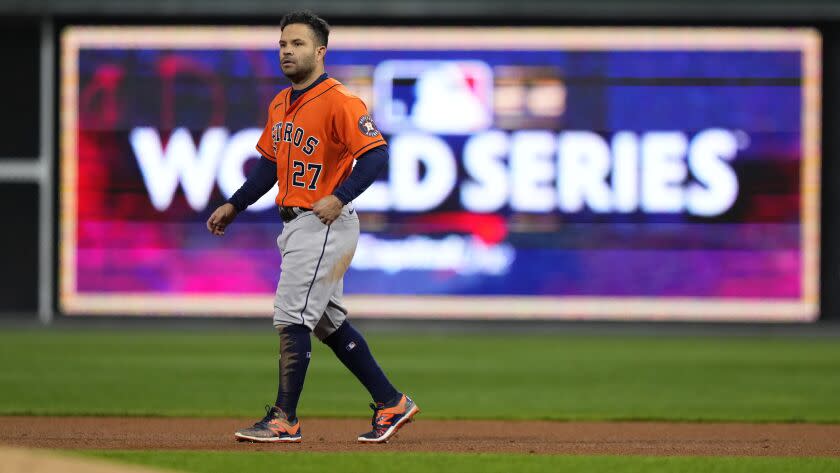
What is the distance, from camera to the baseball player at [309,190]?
7078 mm

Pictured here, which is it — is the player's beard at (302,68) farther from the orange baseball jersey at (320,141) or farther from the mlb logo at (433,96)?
the mlb logo at (433,96)

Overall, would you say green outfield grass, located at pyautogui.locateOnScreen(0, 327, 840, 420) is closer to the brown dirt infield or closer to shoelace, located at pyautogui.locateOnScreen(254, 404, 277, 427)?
the brown dirt infield

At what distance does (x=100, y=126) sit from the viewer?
62.8 feet

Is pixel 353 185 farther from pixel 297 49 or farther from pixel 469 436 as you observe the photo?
pixel 469 436

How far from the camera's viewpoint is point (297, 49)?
280 inches

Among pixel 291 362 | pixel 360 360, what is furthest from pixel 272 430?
pixel 360 360

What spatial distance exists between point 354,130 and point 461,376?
5.77 metres

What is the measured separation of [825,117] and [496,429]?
1218 cm

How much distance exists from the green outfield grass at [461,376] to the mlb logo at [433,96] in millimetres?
2688

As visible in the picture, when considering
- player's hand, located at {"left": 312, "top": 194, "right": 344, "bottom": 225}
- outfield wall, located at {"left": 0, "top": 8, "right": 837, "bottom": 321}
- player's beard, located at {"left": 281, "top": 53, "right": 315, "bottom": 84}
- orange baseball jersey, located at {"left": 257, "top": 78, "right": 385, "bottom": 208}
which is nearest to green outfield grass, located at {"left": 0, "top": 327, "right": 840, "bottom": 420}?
outfield wall, located at {"left": 0, "top": 8, "right": 837, "bottom": 321}

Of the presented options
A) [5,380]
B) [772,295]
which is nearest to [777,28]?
[772,295]

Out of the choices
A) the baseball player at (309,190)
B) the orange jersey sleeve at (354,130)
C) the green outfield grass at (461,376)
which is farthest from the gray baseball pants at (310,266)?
the green outfield grass at (461,376)

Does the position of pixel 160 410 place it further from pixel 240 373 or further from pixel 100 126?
pixel 100 126

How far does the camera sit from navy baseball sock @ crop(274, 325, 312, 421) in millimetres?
7109
